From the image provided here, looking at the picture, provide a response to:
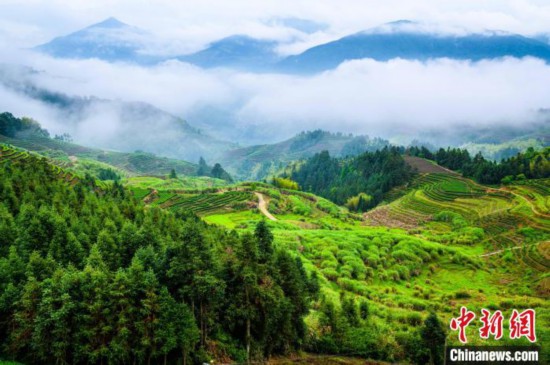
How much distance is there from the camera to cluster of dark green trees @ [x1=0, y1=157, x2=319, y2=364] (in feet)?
102

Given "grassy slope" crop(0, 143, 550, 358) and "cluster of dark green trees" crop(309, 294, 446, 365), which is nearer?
"cluster of dark green trees" crop(309, 294, 446, 365)

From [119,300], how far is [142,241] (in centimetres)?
1285

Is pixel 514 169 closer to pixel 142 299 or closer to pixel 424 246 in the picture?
pixel 424 246

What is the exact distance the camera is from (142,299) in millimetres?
32219

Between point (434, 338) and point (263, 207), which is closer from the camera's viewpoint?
point (434, 338)

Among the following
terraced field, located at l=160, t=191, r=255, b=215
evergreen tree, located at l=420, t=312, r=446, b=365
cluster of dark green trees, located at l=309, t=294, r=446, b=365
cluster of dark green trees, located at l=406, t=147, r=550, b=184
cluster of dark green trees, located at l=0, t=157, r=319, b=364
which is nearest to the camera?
cluster of dark green trees, located at l=0, t=157, r=319, b=364

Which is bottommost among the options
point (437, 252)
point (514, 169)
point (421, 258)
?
point (421, 258)

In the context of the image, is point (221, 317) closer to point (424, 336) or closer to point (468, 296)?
point (424, 336)

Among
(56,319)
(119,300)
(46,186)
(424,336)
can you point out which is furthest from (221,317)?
(46,186)

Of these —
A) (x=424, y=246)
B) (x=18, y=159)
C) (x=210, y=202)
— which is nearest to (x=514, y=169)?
(x=424, y=246)

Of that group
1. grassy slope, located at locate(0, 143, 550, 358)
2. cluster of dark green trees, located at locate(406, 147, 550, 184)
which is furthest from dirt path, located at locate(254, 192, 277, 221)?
cluster of dark green trees, located at locate(406, 147, 550, 184)

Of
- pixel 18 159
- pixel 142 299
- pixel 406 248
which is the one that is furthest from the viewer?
pixel 18 159

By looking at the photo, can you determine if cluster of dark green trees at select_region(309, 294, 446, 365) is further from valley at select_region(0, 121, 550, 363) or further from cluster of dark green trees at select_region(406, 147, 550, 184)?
cluster of dark green trees at select_region(406, 147, 550, 184)

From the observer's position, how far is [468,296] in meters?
65.9
